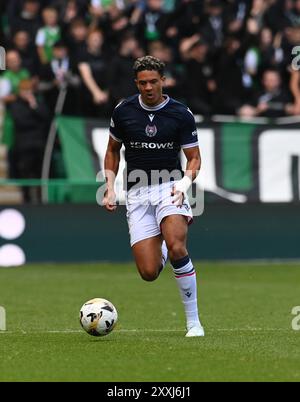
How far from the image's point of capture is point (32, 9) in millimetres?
23266

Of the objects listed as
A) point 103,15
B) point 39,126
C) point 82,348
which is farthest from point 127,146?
point 103,15

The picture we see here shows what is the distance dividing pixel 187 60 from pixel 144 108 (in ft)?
37.0

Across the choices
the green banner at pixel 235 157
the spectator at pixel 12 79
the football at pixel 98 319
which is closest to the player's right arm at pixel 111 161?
the football at pixel 98 319

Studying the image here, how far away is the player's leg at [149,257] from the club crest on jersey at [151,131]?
40.5 inches

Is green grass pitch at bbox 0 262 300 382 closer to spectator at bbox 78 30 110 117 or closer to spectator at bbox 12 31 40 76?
spectator at bbox 78 30 110 117

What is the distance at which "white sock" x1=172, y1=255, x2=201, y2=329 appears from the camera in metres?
11.2

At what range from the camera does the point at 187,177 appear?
36.3ft

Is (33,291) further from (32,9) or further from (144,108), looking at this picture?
(32,9)

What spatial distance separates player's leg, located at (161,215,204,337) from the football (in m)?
0.75

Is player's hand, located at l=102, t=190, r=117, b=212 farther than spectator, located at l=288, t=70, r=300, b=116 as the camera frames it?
No

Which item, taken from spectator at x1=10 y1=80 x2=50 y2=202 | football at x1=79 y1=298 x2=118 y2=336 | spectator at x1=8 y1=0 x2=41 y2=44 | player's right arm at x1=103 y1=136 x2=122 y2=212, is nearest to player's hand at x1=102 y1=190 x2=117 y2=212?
player's right arm at x1=103 y1=136 x2=122 y2=212

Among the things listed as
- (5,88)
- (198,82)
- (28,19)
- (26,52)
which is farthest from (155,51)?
(28,19)

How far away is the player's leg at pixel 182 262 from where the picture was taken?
1109 cm

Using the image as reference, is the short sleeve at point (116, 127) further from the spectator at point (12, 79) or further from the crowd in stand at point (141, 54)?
the spectator at point (12, 79)
